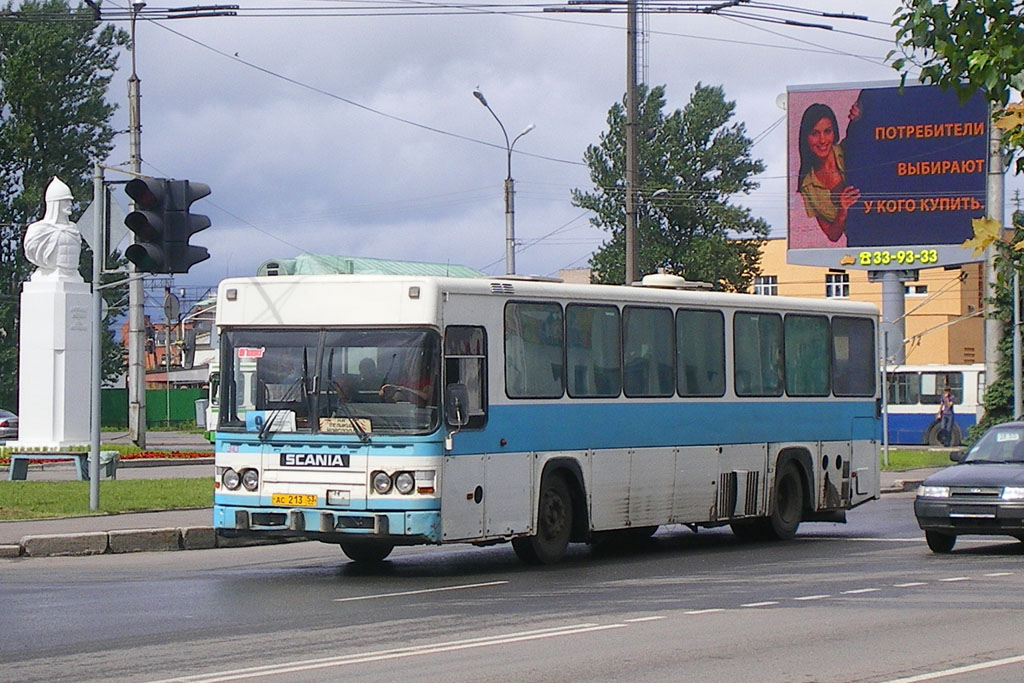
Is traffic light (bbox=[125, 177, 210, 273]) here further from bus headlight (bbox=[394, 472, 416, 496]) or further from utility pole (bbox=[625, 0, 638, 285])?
utility pole (bbox=[625, 0, 638, 285])

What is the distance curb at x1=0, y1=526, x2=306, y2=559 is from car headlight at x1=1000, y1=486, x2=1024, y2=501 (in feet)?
29.0

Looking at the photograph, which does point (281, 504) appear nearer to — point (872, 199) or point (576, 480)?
point (576, 480)

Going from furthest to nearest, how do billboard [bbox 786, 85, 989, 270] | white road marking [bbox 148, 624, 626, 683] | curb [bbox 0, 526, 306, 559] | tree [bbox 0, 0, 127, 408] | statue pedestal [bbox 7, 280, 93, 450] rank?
1. tree [bbox 0, 0, 127, 408]
2. billboard [bbox 786, 85, 989, 270]
3. statue pedestal [bbox 7, 280, 93, 450]
4. curb [bbox 0, 526, 306, 559]
5. white road marking [bbox 148, 624, 626, 683]

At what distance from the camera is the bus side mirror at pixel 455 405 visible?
1550cm

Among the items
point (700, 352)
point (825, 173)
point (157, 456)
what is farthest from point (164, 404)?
point (700, 352)

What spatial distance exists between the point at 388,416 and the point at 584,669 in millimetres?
5940

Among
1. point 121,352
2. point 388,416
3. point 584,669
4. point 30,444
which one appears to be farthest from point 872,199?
point 584,669

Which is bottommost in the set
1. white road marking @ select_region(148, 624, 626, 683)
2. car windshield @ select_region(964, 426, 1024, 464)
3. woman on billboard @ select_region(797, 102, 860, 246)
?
white road marking @ select_region(148, 624, 626, 683)

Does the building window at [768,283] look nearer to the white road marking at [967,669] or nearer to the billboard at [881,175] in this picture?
the billboard at [881,175]

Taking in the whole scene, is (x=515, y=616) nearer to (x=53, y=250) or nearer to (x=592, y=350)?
(x=592, y=350)

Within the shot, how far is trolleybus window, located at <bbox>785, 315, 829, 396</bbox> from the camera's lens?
2083 centimetres

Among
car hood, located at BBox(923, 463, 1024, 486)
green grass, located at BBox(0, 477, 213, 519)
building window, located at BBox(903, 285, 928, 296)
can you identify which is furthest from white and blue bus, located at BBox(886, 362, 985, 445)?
car hood, located at BBox(923, 463, 1024, 486)

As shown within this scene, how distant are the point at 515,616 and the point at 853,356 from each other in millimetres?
10748

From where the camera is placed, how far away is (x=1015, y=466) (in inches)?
747
